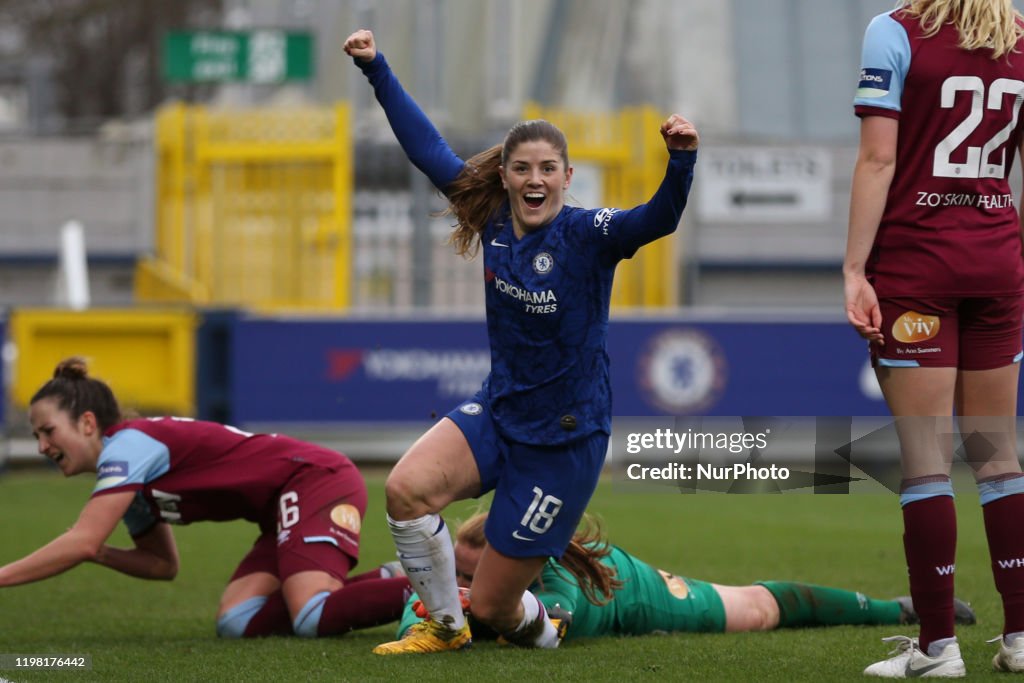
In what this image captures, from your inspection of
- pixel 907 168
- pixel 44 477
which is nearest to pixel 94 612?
pixel 907 168

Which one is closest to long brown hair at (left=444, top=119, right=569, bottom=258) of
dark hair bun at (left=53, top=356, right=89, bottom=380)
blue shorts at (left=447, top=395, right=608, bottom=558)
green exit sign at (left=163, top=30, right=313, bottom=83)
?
blue shorts at (left=447, top=395, right=608, bottom=558)

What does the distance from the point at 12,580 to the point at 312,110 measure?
1610cm

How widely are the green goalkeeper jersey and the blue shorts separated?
1.66ft

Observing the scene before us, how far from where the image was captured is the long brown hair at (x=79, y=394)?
5.61 meters

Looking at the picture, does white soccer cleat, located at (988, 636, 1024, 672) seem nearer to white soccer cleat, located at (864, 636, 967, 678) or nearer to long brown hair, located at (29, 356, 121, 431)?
white soccer cleat, located at (864, 636, 967, 678)

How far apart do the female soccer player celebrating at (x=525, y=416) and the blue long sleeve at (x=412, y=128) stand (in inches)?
8.0

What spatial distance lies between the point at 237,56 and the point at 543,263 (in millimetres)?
19064

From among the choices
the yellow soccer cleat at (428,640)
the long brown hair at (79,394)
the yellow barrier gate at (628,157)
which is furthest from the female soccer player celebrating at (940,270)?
the yellow barrier gate at (628,157)

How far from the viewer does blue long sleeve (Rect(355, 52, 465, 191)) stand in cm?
531

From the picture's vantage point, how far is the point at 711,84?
28234 mm

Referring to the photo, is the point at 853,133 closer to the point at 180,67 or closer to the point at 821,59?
the point at 821,59

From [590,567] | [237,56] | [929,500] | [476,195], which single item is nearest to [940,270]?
[929,500]

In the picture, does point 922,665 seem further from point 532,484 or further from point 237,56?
point 237,56

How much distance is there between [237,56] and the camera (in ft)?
76.0
